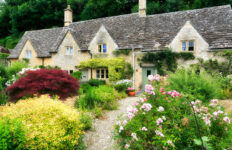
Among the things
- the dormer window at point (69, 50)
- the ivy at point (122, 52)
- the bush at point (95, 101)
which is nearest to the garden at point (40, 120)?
the bush at point (95, 101)

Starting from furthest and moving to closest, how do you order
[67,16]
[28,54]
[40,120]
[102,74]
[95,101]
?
[67,16], [28,54], [102,74], [95,101], [40,120]

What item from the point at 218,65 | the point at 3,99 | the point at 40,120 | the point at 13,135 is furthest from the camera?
the point at 218,65

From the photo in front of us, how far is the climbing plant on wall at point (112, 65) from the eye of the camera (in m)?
15.1

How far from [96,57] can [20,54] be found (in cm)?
1241

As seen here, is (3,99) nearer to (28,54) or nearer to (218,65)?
(218,65)

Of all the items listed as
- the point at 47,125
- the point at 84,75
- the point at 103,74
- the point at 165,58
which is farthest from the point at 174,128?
the point at 84,75

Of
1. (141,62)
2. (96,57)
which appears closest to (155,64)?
(141,62)

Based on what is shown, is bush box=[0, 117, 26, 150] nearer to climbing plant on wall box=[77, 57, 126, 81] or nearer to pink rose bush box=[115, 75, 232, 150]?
pink rose bush box=[115, 75, 232, 150]

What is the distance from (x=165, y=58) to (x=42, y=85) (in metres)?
11.3

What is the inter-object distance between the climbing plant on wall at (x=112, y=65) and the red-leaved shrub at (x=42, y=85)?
7738mm

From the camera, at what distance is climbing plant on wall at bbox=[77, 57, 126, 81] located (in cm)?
1511

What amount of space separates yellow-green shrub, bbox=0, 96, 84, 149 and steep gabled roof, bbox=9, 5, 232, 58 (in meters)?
12.3

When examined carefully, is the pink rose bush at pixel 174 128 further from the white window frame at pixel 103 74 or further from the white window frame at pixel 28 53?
the white window frame at pixel 28 53

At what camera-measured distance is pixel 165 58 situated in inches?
563
